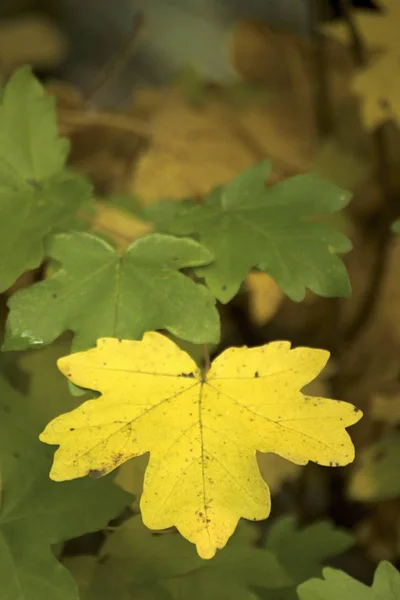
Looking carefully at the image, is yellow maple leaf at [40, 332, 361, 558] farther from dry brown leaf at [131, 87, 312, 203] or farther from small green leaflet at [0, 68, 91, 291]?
dry brown leaf at [131, 87, 312, 203]

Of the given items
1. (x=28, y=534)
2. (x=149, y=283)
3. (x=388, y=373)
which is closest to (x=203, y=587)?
(x=28, y=534)

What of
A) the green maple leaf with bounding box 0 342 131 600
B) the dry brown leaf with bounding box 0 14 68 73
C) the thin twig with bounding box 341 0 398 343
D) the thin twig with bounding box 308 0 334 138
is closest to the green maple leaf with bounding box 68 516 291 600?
the green maple leaf with bounding box 0 342 131 600

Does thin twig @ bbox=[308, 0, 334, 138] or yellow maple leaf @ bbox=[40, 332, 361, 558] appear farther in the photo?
thin twig @ bbox=[308, 0, 334, 138]

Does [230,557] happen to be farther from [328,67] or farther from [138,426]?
[328,67]

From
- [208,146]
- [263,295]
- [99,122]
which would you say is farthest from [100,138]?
[263,295]

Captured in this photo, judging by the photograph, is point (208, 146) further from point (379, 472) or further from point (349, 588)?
point (349, 588)

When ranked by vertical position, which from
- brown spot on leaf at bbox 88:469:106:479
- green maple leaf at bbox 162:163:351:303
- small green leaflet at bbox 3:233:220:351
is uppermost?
green maple leaf at bbox 162:163:351:303

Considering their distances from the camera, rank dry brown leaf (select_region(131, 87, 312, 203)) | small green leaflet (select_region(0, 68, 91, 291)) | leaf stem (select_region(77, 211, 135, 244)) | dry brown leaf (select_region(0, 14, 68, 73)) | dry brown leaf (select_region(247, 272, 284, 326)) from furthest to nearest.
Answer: dry brown leaf (select_region(0, 14, 68, 73)) → dry brown leaf (select_region(131, 87, 312, 203)) → dry brown leaf (select_region(247, 272, 284, 326)) → leaf stem (select_region(77, 211, 135, 244)) → small green leaflet (select_region(0, 68, 91, 291))
